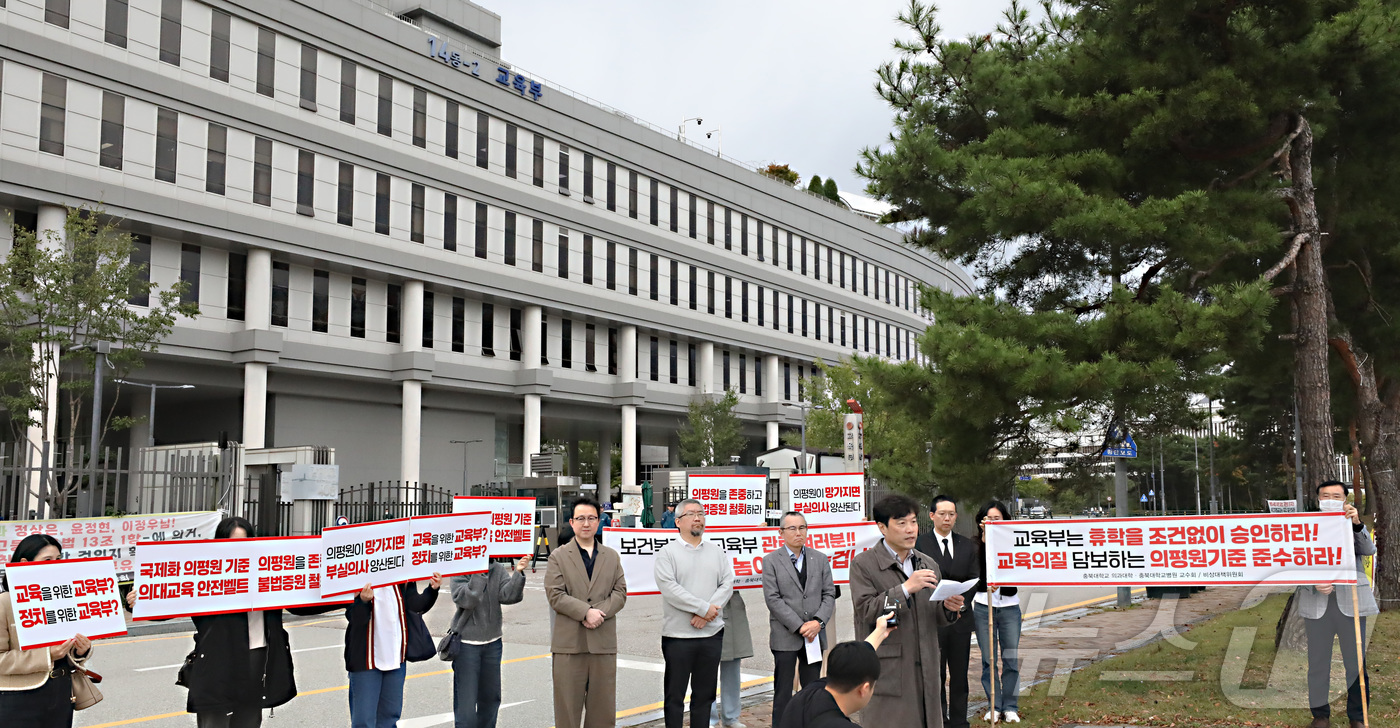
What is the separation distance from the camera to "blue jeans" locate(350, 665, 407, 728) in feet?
24.8

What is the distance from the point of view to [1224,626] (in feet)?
49.9

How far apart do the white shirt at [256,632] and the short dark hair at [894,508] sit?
4038 mm

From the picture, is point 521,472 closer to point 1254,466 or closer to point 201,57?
point 201,57

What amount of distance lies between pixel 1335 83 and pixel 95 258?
1028 inches

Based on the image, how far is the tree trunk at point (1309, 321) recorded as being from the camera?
13.1m

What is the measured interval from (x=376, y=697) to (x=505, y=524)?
1755 mm

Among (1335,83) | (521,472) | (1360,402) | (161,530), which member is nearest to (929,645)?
(1335,83)

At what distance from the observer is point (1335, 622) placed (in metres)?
8.59

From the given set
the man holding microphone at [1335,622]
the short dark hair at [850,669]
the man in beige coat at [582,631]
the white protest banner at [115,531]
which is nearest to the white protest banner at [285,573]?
the man in beige coat at [582,631]

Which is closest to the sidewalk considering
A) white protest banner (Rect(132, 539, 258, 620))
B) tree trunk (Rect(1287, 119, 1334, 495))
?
tree trunk (Rect(1287, 119, 1334, 495))

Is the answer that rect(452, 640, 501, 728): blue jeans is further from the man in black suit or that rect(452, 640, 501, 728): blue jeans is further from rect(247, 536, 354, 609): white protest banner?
the man in black suit

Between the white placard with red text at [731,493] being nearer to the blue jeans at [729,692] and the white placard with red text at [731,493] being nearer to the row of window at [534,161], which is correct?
the blue jeans at [729,692]

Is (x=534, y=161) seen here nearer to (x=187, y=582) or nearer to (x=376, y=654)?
(x=376, y=654)

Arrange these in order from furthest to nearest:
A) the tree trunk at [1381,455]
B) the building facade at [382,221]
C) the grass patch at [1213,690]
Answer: the building facade at [382,221]
the tree trunk at [1381,455]
the grass patch at [1213,690]
